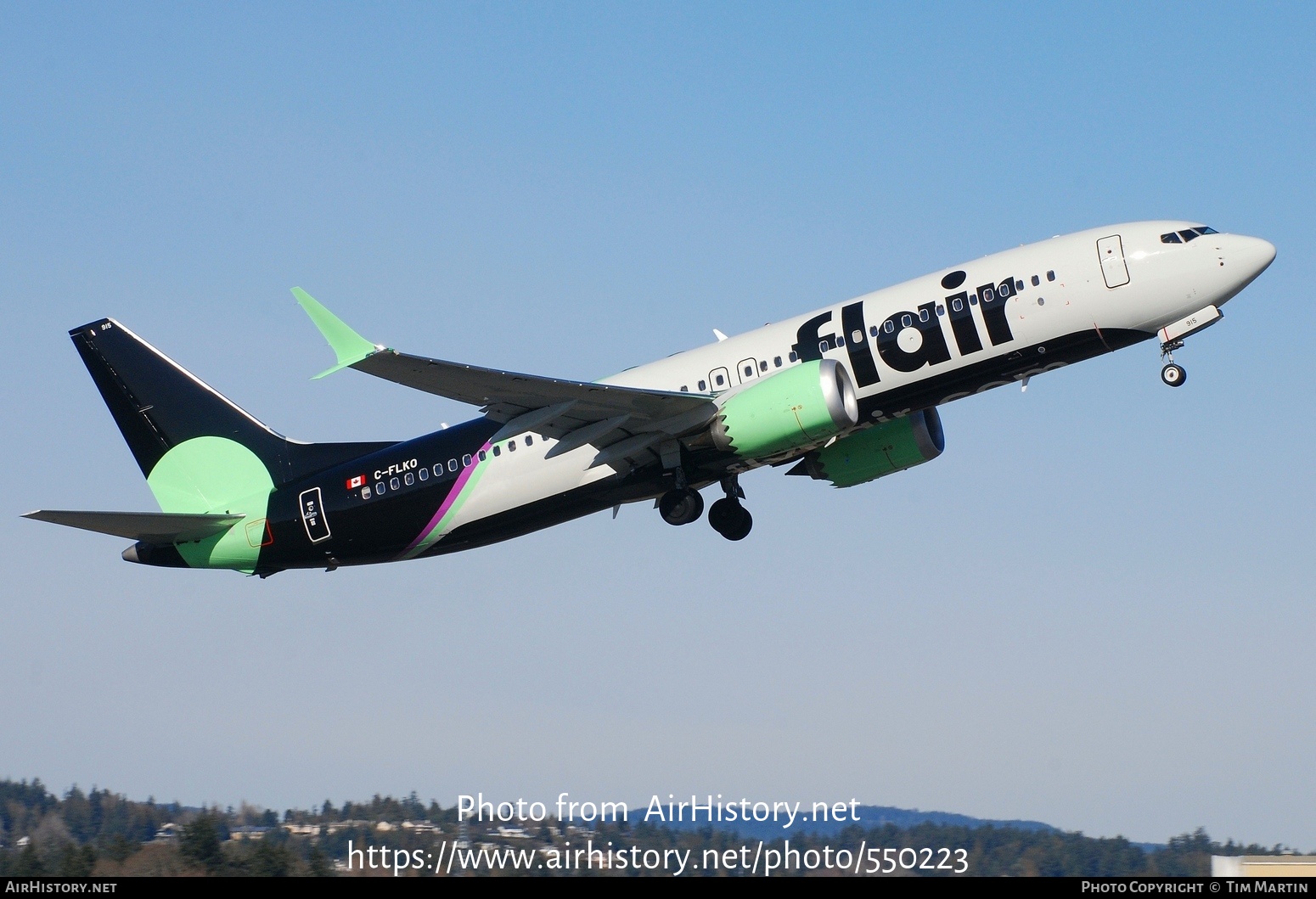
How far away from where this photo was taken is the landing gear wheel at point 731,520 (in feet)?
133

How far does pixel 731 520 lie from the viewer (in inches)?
1592

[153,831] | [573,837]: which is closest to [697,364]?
[573,837]

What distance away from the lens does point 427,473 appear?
39.0m

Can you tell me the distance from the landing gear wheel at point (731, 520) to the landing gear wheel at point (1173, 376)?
11.5m

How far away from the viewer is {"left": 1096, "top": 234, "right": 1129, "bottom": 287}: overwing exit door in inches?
1374

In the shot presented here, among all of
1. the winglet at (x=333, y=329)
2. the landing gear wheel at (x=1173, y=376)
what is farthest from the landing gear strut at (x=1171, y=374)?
the winglet at (x=333, y=329)

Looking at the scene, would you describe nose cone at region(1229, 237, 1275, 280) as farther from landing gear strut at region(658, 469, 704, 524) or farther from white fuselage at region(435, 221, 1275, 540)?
landing gear strut at region(658, 469, 704, 524)

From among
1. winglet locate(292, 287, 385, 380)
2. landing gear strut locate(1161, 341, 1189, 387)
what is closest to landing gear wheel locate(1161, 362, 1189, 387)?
landing gear strut locate(1161, 341, 1189, 387)

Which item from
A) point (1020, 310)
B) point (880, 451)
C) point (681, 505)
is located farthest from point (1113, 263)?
point (681, 505)

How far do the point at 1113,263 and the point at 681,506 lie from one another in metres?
12.4

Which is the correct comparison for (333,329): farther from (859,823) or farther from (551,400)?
(859,823)

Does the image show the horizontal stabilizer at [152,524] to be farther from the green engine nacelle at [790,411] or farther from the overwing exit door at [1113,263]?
the overwing exit door at [1113,263]

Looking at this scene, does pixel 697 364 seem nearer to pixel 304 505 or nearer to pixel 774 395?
pixel 774 395
